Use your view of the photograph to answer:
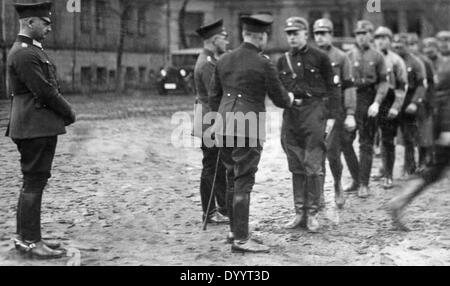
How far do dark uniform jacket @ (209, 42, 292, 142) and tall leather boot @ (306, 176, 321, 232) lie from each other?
1.04 m

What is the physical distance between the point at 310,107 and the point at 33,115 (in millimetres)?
2623

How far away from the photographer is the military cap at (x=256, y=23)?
5367 millimetres

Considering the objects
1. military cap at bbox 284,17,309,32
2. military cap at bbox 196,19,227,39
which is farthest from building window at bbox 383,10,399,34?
military cap at bbox 196,19,227,39

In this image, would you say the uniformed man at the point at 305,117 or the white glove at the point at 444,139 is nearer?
the white glove at the point at 444,139

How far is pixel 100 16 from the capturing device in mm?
19797

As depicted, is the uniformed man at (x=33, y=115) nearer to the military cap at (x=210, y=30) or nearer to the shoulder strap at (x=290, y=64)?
the military cap at (x=210, y=30)

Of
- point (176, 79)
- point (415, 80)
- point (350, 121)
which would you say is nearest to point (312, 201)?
point (350, 121)

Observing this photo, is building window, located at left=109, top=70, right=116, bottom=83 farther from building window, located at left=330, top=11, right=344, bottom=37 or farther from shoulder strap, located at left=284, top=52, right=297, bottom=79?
building window, located at left=330, top=11, right=344, bottom=37

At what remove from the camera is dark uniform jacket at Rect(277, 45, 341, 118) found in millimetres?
6242

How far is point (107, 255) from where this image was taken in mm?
5090

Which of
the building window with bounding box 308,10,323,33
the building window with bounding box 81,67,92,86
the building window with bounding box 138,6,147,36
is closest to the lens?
the building window with bounding box 81,67,92,86

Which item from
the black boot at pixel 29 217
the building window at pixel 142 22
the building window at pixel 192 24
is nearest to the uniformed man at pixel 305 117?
the black boot at pixel 29 217

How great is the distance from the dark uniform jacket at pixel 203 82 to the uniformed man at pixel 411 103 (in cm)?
376
